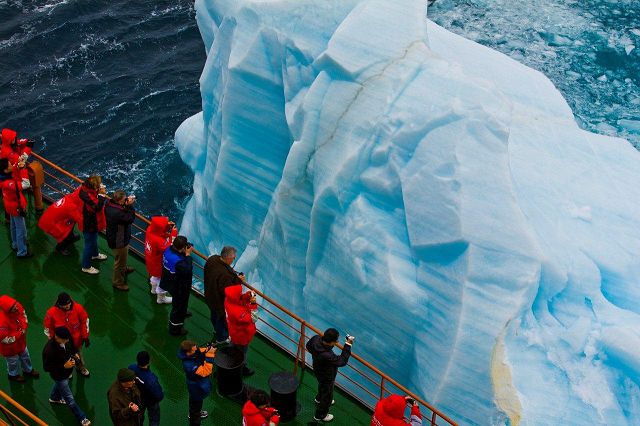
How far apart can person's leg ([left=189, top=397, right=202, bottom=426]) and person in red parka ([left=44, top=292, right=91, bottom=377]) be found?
4.31ft

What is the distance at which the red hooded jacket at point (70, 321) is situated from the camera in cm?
838

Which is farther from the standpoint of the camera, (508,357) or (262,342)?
(262,342)

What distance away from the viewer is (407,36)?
11930mm

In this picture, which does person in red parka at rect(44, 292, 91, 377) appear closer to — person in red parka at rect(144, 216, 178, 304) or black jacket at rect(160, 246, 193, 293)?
black jacket at rect(160, 246, 193, 293)

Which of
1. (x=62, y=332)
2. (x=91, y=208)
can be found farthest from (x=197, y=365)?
(x=91, y=208)

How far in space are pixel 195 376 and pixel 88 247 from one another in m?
3.53

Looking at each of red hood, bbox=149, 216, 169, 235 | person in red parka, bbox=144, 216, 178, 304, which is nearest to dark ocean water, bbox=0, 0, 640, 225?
person in red parka, bbox=144, 216, 178, 304

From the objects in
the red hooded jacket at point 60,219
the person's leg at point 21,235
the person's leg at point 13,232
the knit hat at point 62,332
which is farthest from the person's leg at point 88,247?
the knit hat at point 62,332

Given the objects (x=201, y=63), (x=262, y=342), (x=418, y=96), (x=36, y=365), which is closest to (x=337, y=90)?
(x=418, y=96)

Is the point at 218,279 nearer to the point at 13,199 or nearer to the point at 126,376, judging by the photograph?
the point at 126,376

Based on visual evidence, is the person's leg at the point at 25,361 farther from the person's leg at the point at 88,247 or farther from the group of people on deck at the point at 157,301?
the person's leg at the point at 88,247

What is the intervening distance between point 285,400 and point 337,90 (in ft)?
15.8

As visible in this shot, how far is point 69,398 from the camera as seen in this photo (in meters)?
8.68

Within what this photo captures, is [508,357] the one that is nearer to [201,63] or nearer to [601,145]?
[601,145]
